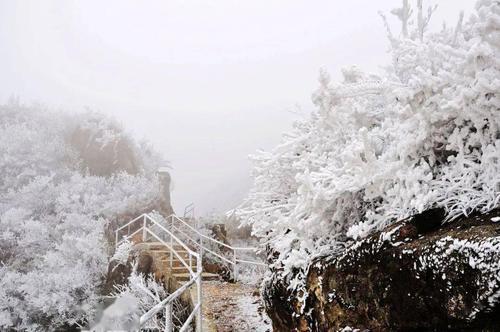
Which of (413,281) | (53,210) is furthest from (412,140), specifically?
(53,210)

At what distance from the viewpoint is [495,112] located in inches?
87.9

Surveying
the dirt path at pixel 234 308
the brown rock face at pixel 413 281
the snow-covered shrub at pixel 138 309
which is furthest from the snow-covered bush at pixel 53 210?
the brown rock face at pixel 413 281

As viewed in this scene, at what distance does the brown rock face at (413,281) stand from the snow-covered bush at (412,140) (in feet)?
0.53

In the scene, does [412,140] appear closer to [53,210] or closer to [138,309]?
[138,309]

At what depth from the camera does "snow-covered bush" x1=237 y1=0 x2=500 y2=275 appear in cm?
222

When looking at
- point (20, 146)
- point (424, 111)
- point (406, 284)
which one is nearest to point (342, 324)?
point (406, 284)

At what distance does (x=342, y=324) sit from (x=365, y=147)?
4.36ft

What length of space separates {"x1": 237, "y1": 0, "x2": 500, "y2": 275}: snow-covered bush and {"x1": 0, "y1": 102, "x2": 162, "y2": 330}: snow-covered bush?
831 centimetres

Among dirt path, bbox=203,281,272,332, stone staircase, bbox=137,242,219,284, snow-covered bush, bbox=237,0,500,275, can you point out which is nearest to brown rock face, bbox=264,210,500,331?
snow-covered bush, bbox=237,0,500,275

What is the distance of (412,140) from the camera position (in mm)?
2521

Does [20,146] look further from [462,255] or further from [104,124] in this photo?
[462,255]

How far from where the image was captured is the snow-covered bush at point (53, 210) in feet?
31.1

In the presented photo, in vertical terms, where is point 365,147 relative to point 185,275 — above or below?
above

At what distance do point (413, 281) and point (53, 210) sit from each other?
14.3 metres
